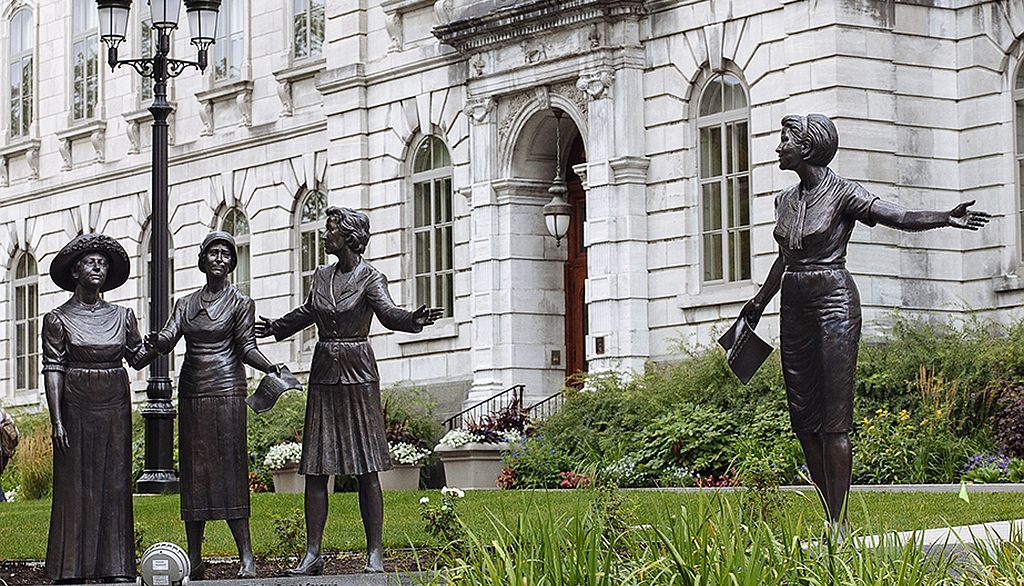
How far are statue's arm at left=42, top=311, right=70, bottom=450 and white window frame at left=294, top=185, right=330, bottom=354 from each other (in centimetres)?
1893

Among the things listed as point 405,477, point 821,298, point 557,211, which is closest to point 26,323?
point 405,477

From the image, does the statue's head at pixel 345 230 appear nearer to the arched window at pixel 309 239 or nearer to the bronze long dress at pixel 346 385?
the bronze long dress at pixel 346 385

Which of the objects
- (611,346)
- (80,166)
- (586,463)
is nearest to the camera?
(586,463)

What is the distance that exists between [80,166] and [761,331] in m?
18.2

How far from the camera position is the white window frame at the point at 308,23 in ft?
105

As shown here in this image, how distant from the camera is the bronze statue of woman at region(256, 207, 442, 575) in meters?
12.6

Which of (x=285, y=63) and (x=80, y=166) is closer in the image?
(x=285, y=63)

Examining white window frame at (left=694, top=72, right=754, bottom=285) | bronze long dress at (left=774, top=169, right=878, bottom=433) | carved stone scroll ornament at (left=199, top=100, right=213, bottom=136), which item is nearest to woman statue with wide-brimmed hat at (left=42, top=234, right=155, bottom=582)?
bronze long dress at (left=774, top=169, right=878, bottom=433)

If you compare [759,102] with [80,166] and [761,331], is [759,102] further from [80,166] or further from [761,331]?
[80,166]

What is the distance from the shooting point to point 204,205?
34.8 m

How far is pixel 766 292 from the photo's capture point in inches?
491

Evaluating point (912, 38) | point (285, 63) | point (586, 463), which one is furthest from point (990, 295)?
point (285, 63)

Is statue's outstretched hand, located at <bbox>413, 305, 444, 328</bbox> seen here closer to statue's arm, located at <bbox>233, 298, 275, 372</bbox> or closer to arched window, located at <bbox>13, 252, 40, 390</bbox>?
statue's arm, located at <bbox>233, 298, 275, 372</bbox>

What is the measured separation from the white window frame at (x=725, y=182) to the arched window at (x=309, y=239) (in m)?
8.40
